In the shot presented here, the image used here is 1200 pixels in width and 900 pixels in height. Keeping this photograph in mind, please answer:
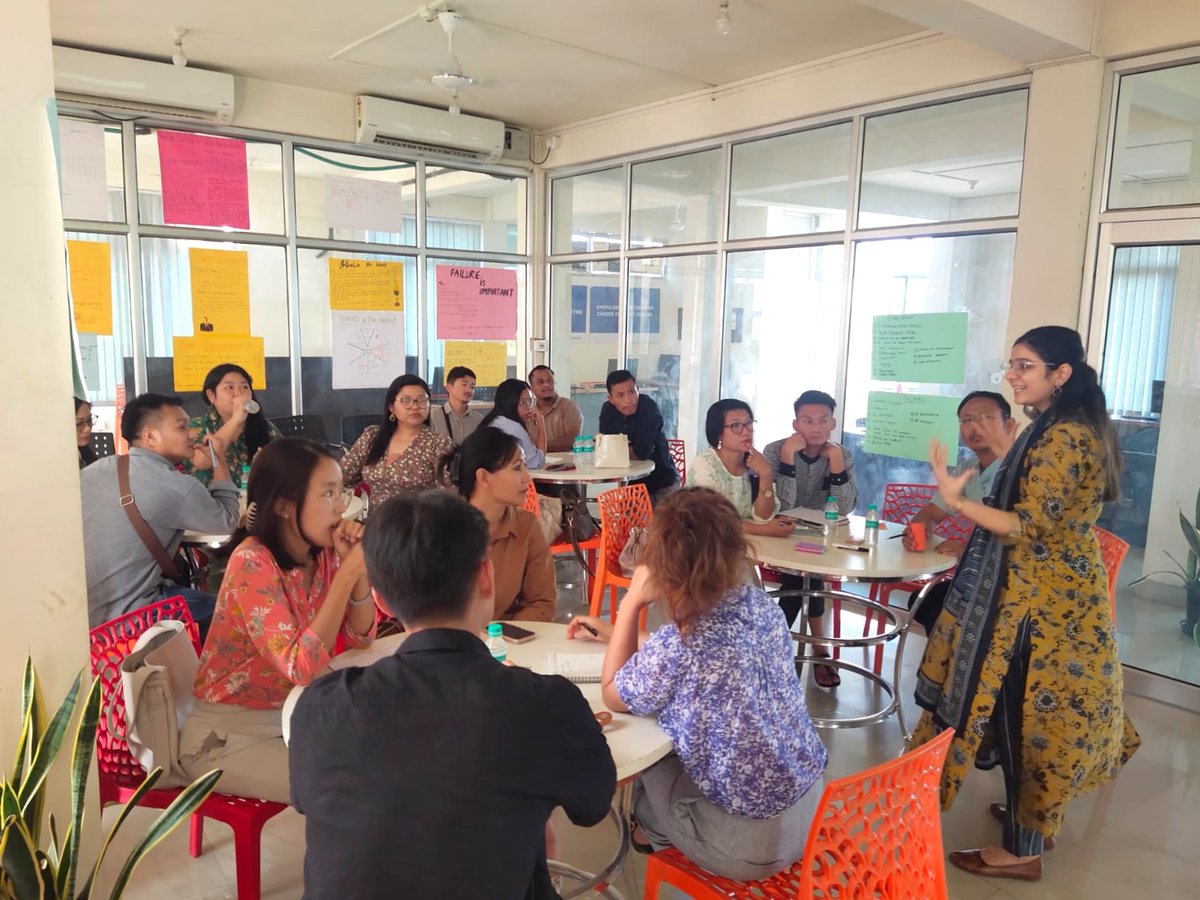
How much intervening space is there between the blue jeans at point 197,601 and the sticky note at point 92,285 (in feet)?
10.9

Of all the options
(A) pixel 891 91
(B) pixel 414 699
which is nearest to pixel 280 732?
(B) pixel 414 699

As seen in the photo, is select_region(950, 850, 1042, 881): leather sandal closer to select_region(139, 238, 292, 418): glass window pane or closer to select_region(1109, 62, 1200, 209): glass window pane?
select_region(1109, 62, 1200, 209): glass window pane

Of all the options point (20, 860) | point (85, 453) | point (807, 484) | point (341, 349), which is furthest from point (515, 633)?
point (341, 349)

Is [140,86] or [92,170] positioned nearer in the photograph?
[140,86]

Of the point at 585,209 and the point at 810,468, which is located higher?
the point at 585,209

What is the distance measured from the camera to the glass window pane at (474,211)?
6922mm

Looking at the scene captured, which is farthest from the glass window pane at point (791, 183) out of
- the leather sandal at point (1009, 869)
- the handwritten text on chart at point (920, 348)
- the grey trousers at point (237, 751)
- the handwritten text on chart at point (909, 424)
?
the grey trousers at point (237, 751)

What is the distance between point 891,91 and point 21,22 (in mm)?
4470

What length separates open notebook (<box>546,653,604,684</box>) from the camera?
215 cm

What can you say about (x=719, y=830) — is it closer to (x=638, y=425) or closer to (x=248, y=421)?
(x=248, y=421)

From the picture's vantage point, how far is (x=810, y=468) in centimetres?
418

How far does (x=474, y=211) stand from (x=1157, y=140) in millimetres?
4947

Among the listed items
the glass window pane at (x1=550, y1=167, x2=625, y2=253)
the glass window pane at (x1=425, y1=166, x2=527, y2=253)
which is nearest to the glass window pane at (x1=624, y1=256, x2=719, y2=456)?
the glass window pane at (x1=550, y1=167, x2=625, y2=253)

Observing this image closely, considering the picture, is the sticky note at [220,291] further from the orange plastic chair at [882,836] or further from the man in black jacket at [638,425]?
the orange plastic chair at [882,836]
